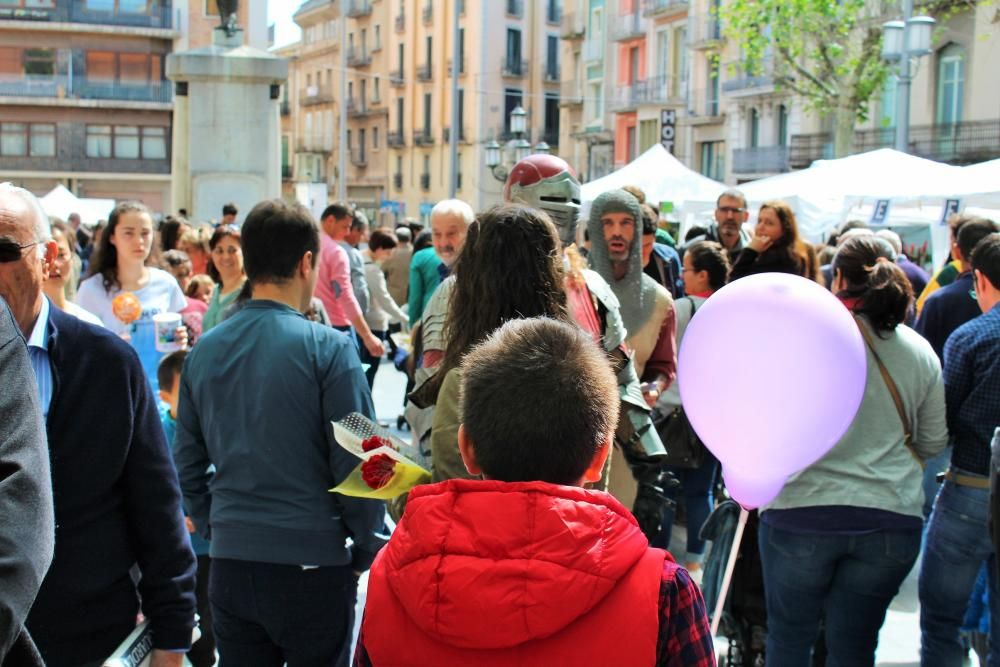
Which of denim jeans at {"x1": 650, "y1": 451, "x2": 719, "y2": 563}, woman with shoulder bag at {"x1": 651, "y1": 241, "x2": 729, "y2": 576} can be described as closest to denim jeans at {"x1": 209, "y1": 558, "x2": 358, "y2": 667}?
woman with shoulder bag at {"x1": 651, "y1": 241, "x2": 729, "y2": 576}

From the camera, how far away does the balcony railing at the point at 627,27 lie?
49.2 metres

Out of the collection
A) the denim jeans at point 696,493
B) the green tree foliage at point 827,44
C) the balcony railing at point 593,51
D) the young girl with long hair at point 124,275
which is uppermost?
the balcony railing at point 593,51

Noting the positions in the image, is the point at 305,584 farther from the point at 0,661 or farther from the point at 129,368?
the point at 0,661

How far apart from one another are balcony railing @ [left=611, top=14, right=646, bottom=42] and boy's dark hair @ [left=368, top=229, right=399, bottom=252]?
37768mm

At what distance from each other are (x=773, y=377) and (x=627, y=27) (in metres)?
49.0

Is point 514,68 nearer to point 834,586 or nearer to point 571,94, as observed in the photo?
point 571,94

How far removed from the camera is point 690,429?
6039mm

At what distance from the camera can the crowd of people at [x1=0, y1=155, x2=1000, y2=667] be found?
1.86m

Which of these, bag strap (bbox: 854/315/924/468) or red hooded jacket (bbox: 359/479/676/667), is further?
bag strap (bbox: 854/315/924/468)

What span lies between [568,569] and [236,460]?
195cm

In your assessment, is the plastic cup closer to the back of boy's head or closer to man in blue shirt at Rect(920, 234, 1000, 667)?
man in blue shirt at Rect(920, 234, 1000, 667)

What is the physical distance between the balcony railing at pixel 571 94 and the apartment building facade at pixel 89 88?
54.5ft

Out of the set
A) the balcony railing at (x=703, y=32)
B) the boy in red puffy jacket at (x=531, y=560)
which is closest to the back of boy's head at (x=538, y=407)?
the boy in red puffy jacket at (x=531, y=560)

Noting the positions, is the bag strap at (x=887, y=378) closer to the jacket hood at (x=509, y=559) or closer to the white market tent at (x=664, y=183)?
the jacket hood at (x=509, y=559)
